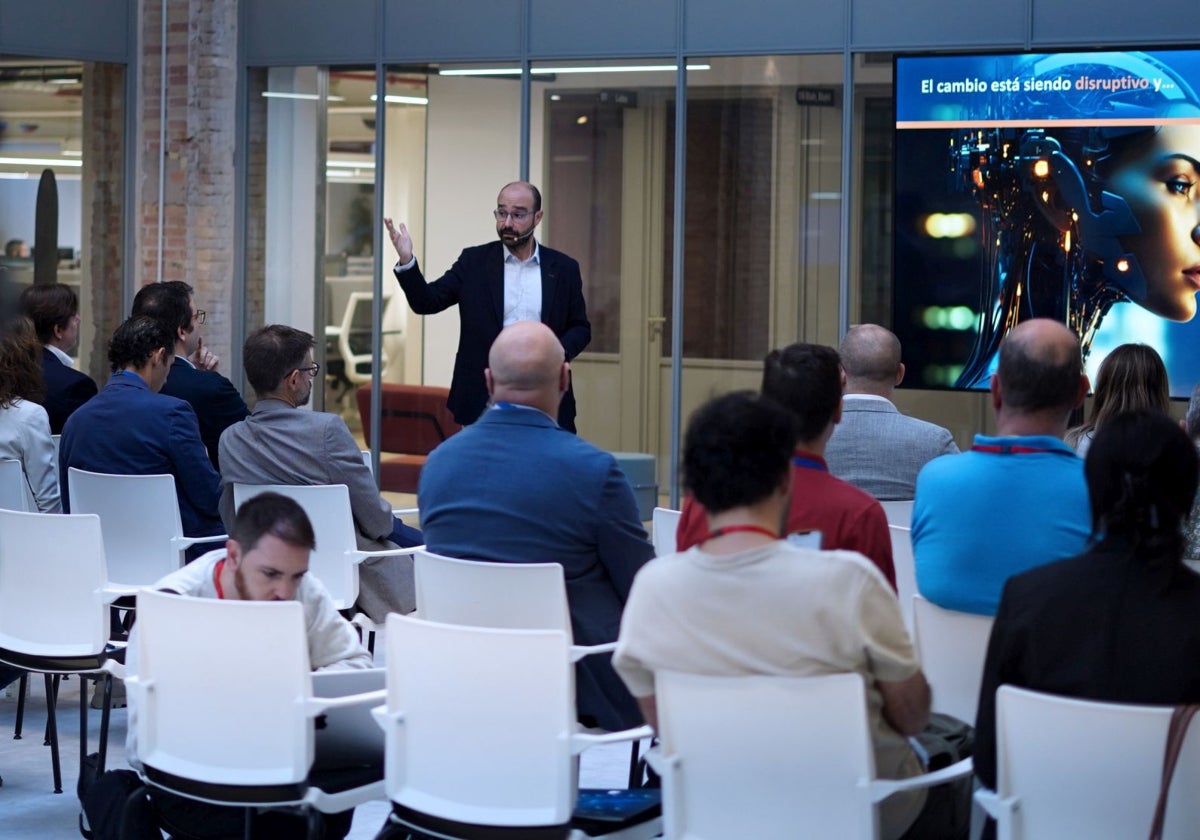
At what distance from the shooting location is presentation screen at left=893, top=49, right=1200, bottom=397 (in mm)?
7312

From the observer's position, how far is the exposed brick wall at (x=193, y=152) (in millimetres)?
9680

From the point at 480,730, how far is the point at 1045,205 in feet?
17.1

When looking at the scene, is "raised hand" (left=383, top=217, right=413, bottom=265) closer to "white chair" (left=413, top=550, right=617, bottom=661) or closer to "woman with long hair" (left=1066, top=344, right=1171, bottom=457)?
"woman with long hair" (left=1066, top=344, right=1171, bottom=457)

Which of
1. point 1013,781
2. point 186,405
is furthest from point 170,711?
point 186,405

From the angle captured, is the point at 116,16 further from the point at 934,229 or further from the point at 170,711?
the point at 170,711

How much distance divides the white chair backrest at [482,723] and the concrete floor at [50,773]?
138cm

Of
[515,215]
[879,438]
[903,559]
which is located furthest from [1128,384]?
[515,215]

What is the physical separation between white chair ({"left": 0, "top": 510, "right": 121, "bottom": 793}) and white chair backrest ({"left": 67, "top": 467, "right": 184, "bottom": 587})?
0.59 metres

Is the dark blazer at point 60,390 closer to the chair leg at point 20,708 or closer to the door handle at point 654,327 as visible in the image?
the chair leg at point 20,708

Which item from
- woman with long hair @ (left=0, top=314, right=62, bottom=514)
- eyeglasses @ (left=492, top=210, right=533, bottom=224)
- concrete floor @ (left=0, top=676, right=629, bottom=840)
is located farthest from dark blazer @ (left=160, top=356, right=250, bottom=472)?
eyeglasses @ (left=492, top=210, right=533, bottom=224)

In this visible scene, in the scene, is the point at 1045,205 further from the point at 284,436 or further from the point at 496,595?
the point at 496,595

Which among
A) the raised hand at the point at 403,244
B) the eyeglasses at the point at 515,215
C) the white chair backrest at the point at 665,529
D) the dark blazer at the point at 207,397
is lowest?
the white chair backrest at the point at 665,529

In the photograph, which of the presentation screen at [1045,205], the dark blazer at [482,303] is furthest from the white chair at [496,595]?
the presentation screen at [1045,205]

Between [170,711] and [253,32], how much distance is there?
277 inches
